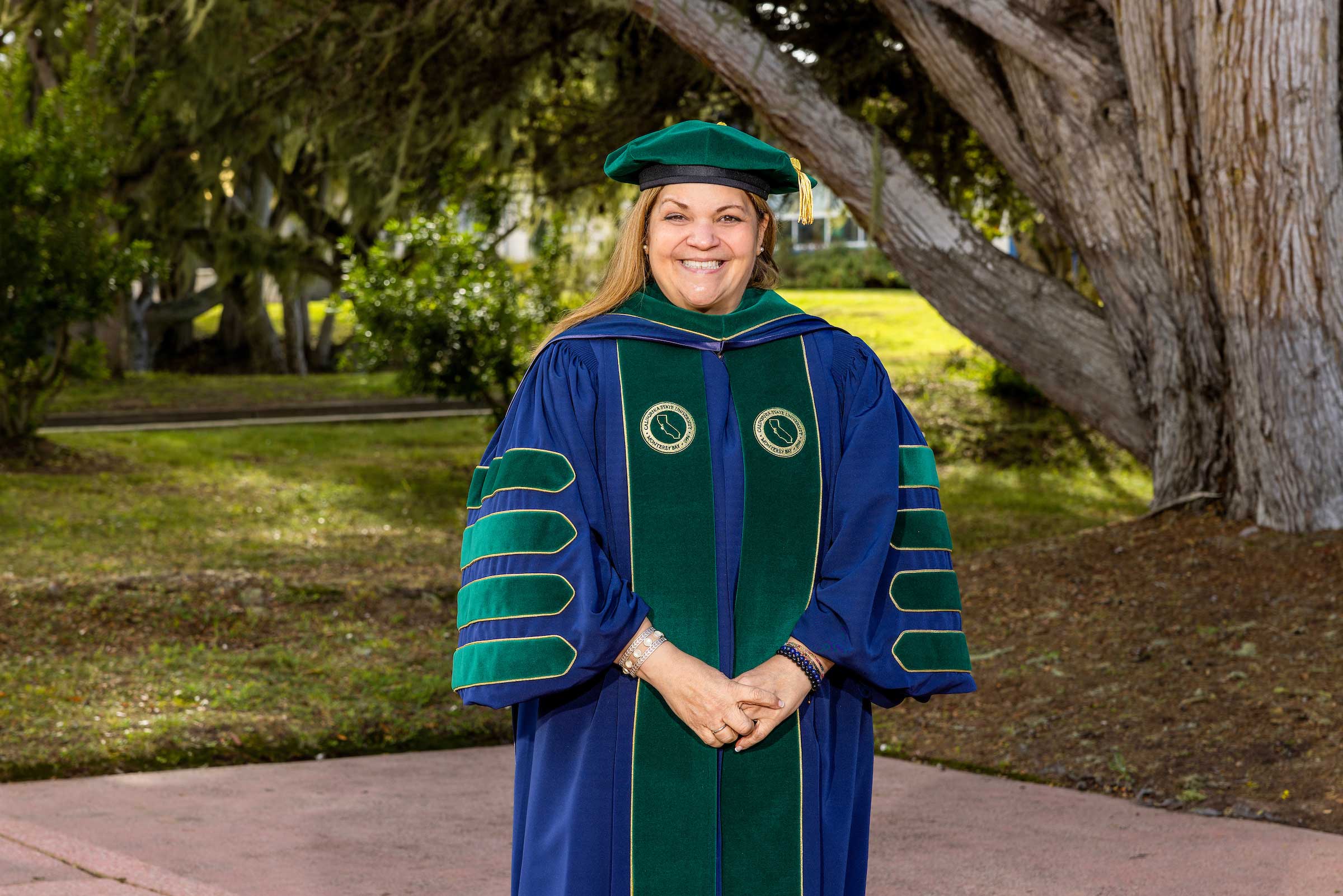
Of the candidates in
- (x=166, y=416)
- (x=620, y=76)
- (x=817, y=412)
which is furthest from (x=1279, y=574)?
(x=166, y=416)

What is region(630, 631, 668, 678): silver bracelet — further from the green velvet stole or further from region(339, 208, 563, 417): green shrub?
region(339, 208, 563, 417): green shrub

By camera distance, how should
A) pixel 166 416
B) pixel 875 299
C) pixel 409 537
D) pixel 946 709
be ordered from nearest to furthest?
1. pixel 946 709
2. pixel 409 537
3. pixel 166 416
4. pixel 875 299

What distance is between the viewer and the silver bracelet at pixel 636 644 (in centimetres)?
249

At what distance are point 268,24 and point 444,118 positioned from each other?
1.96 m

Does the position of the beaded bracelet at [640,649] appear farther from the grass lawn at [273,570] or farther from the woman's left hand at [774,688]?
the grass lawn at [273,570]

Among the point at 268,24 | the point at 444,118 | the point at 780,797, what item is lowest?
the point at 780,797

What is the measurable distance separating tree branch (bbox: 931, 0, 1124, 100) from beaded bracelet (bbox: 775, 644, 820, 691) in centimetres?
573

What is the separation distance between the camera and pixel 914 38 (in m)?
8.08

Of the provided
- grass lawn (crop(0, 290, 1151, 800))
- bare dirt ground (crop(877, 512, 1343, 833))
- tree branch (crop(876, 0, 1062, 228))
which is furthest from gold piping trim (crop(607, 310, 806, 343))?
tree branch (crop(876, 0, 1062, 228))

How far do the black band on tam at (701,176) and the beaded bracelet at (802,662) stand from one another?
32.9 inches

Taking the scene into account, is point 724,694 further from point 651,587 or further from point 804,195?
point 804,195

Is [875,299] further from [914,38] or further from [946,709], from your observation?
[946,709]

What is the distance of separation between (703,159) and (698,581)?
2.47ft

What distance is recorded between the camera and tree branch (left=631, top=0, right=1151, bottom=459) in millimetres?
8070
